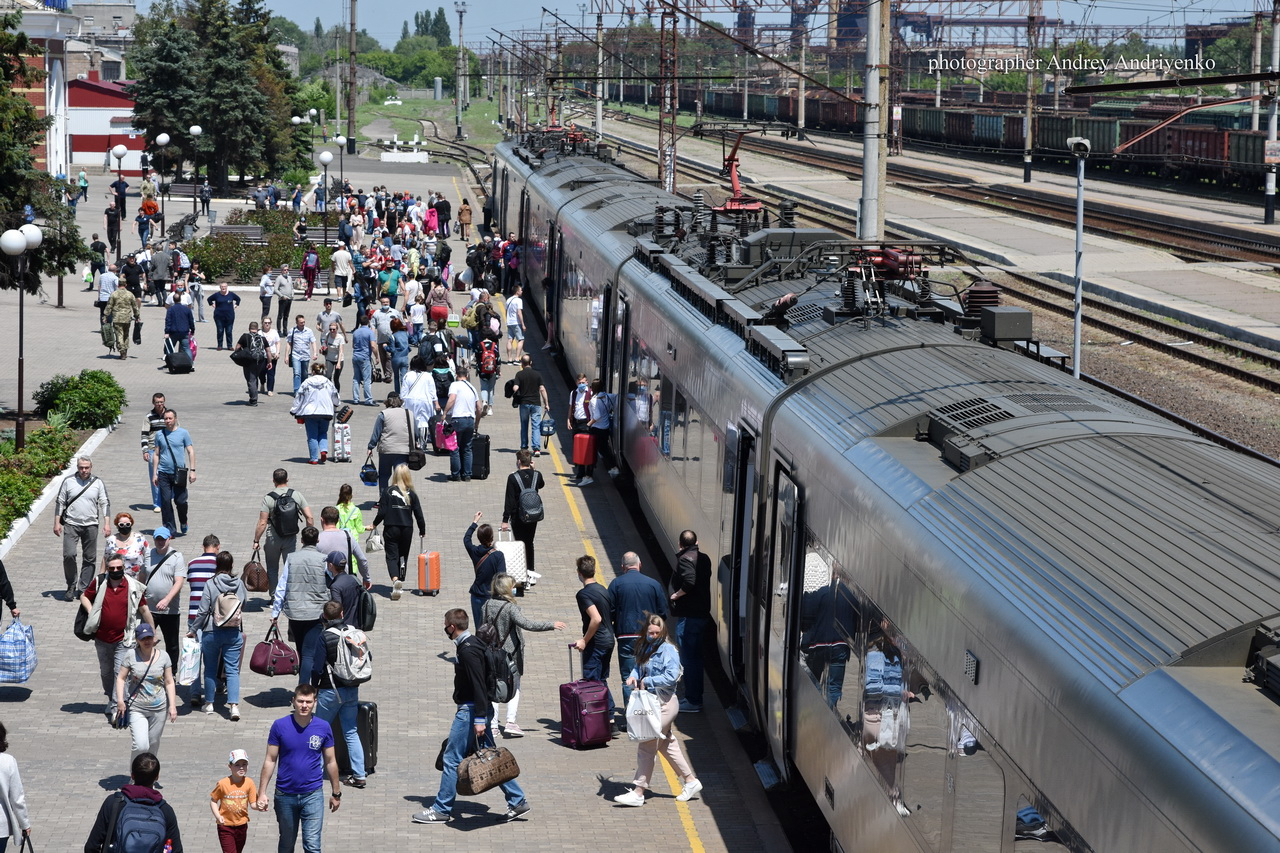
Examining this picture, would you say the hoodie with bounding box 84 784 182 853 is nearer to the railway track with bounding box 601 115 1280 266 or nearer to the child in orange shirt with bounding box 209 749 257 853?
the child in orange shirt with bounding box 209 749 257 853

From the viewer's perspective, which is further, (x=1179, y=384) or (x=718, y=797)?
(x=1179, y=384)

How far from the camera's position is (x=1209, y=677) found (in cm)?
560

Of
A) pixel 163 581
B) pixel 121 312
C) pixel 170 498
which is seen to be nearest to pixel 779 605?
pixel 163 581

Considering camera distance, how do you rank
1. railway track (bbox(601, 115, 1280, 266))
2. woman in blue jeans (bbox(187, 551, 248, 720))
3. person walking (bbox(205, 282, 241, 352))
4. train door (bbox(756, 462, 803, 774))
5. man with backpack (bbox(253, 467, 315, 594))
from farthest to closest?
railway track (bbox(601, 115, 1280, 266)) → person walking (bbox(205, 282, 241, 352)) → man with backpack (bbox(253, 467, 315, 594)) → woman in blue jeans (bbox(187, 551, 248, 720)) → train door (bbox(756, 462, 803, 774))

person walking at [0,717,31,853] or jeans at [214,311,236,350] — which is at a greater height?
jeans at [214,311,236,350]

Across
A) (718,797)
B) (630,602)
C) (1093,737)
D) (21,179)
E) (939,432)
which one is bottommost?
(718,797)

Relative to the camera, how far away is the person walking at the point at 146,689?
11305mm

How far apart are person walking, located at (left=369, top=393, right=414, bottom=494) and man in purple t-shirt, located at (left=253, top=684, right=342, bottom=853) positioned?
8.45 m

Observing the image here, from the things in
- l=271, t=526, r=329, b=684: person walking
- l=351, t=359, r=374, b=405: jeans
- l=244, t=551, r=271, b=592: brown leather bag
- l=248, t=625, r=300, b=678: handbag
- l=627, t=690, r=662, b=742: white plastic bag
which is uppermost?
l=351, t=359, r=374, b=405: jeans

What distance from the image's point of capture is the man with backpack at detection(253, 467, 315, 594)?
15.3m

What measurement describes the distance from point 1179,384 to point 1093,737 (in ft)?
70.7

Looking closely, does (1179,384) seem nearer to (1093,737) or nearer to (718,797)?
(718,797)

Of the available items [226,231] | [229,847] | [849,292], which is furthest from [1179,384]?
[226,231]

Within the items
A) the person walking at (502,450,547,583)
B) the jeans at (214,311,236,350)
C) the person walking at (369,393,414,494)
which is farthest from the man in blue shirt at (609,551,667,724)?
the jeans at (214,311,236,350)
